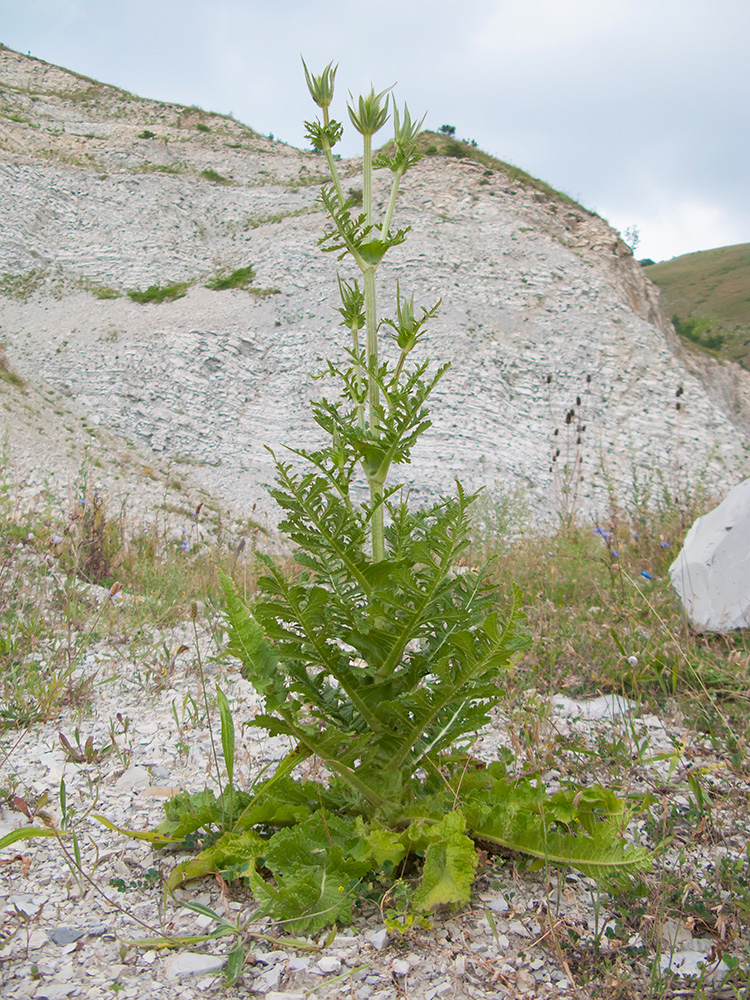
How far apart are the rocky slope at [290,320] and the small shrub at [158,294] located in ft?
1.37

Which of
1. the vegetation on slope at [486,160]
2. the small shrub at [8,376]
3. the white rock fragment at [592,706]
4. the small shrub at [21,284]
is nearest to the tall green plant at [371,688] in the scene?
the white rock fragment at [592,706]

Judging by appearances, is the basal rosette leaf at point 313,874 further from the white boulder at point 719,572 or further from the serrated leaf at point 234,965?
the white boulder at point 719,572

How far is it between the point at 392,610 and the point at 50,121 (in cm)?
3456

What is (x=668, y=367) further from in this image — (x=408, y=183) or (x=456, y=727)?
(x=456, y=727)

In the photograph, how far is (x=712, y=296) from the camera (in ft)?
207

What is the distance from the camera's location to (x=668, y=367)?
2025 cm

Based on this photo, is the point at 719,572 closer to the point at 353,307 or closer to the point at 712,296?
the point at 353,307

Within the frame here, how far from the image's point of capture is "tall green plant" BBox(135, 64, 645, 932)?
63.9 inches

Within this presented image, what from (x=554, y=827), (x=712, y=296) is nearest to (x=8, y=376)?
(x=554, y=827)

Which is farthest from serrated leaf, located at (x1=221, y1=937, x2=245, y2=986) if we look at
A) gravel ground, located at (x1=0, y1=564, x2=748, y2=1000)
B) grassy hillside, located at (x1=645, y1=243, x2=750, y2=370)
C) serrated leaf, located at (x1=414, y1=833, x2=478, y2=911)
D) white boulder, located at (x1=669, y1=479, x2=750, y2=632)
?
grassy hillside, located at (x1=645, y1=243, x2=750, y2=370)

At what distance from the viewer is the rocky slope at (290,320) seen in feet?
57.4

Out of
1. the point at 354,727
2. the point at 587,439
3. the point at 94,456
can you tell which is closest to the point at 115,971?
the point at 354,727

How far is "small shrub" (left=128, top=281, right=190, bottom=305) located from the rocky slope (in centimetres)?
42

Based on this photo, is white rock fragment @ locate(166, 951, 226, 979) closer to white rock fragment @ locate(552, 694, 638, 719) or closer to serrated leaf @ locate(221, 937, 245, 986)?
serrated leaf @ locate(221, 937, 245, 986)
